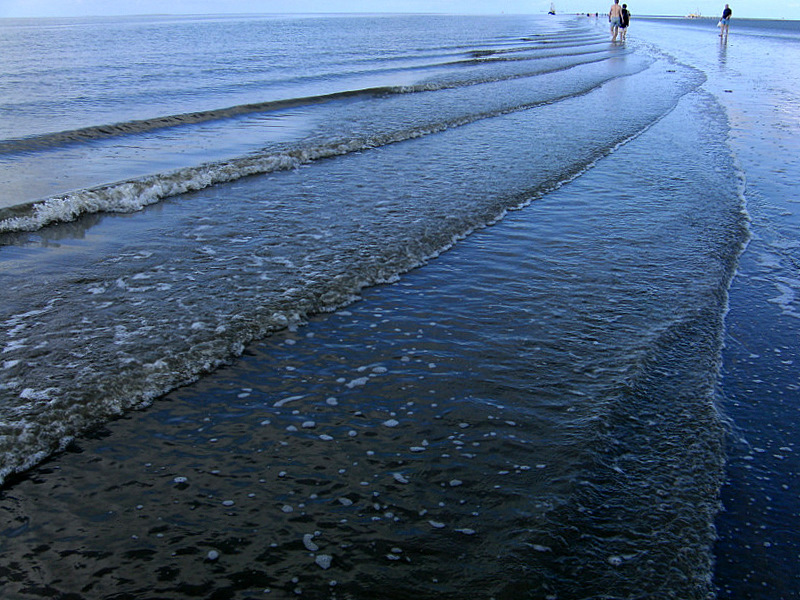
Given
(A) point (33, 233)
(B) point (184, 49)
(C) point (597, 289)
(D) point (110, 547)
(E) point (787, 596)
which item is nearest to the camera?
(E) point (787, 596)

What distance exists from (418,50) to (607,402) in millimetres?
39998

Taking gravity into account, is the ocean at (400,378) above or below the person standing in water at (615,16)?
below

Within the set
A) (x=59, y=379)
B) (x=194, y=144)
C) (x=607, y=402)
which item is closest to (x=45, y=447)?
(x=59, y=379)

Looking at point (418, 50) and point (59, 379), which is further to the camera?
point (418, 50)

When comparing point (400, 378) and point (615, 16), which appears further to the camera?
point (615, 16)

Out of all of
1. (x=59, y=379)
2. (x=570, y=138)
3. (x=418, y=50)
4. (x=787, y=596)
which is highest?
(x=418, y=50)

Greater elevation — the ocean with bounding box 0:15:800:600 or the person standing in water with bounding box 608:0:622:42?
the person standing in water with bounding box 608:0:622:42

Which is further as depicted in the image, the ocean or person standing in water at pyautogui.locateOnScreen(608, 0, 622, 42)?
person standing in water at pyautogui.locateOnScreen(608, 0, 622, 42)

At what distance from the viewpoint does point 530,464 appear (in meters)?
3.51

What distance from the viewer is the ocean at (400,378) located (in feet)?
9.55

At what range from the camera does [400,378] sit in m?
4.46

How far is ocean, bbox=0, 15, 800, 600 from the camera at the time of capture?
9.55 ft

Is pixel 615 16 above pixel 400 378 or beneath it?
above

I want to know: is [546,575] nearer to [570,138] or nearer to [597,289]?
[597,289]
